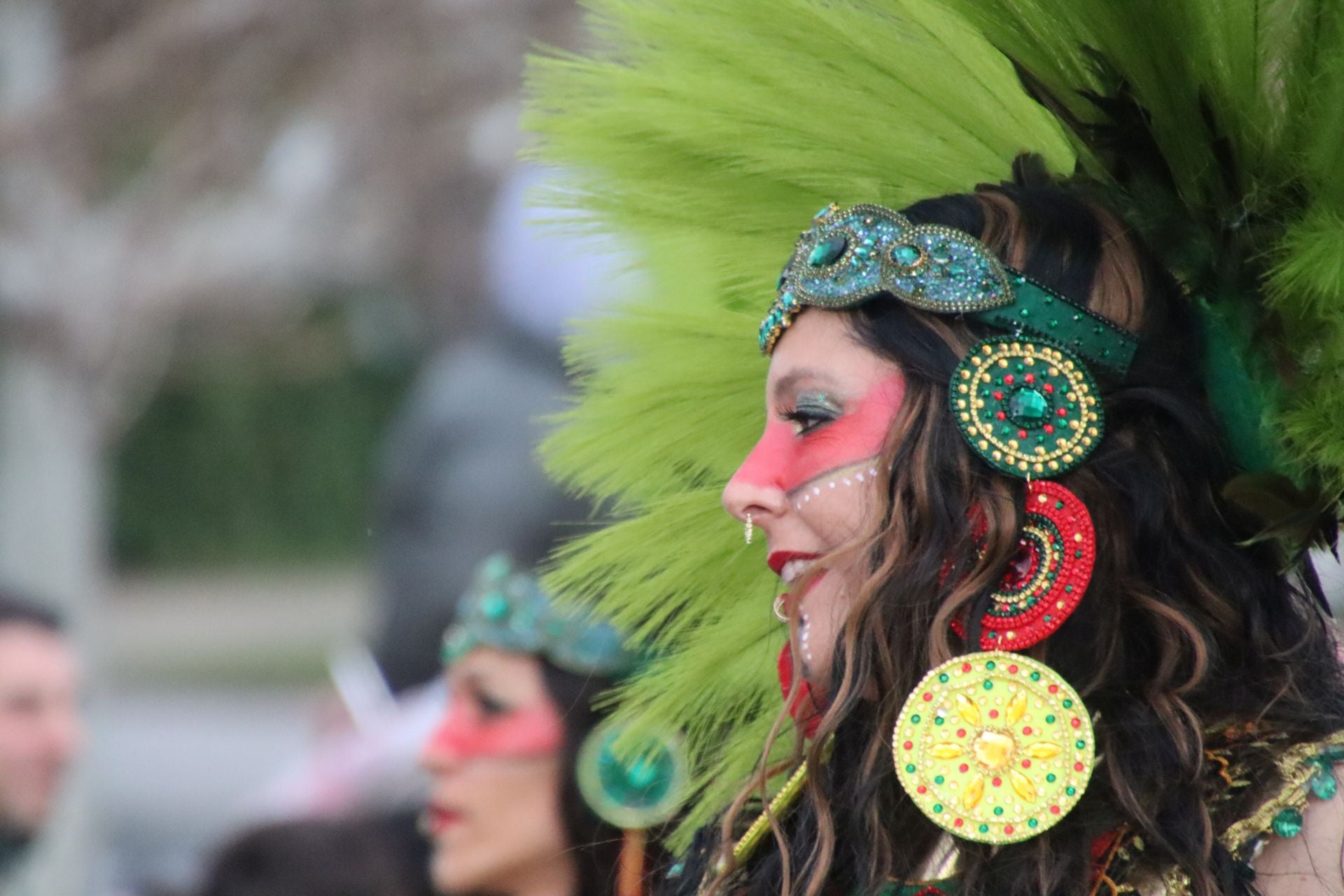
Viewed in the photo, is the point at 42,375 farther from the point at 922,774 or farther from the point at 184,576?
the point at 184,576

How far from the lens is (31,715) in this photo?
3922mm

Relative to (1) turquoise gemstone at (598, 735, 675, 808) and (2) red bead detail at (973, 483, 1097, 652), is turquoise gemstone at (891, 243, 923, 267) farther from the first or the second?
(1) turquoise gemstone at (598, 735, 675, 808)

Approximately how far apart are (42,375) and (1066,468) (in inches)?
242

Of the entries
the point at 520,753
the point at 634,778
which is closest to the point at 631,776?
the point at 634,778

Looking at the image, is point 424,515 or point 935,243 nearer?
point 935,243

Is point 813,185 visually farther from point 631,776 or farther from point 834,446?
point 631,776

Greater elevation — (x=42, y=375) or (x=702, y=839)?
(x=702, y=839)

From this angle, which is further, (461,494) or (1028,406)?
(461,494)

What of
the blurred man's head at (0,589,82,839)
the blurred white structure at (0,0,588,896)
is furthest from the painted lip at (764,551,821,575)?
the blurred white structure at (0,0,588,896)

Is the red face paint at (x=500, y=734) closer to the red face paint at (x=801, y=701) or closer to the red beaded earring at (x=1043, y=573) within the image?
the red face paint at (x=801, y=701)

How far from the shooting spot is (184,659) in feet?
52.8

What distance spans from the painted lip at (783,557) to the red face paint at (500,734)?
1.39m

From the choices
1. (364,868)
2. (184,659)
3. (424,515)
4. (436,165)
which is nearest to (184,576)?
(184,659)

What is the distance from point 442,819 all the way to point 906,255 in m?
A: 1.90
